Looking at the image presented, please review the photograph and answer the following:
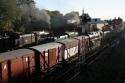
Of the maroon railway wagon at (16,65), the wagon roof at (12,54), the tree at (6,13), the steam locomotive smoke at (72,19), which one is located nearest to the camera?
the maroon railway wagon at (16,65)

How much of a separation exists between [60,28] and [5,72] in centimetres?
6816

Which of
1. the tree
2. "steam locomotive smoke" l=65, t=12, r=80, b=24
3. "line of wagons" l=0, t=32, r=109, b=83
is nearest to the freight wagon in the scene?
"line of wagons" l=0, t=32, r=109, b=83

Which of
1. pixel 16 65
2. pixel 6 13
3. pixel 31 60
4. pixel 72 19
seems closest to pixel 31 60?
pixel 31 60

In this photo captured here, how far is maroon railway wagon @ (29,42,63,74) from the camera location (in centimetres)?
1988

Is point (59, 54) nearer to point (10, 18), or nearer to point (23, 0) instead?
point (10, 18)

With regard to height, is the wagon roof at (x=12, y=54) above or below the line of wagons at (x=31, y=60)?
above

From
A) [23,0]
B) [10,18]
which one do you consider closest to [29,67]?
[10,18]

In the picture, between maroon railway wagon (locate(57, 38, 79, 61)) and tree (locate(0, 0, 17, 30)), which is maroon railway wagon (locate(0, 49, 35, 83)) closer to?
maroon railway wagon (locate(57, 38, 79, 61))

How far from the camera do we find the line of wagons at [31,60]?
16.0m

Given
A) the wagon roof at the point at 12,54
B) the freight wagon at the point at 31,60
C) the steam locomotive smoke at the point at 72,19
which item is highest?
the steam locomotive smoke at the point at 72,19

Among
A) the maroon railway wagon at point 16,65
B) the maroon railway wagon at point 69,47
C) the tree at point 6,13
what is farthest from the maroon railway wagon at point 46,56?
the tree at point 6,13

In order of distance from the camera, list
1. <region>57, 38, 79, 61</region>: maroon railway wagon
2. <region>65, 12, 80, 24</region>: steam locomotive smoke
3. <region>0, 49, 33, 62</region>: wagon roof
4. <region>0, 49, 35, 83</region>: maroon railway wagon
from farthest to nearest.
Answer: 1. <region>65, 12, 80, 24</region>: steam locomotive smoke
2. <region>57, 38, 79, 61</region>: maroon railway wagon
3. <region>0, 49, 33, 62</region>: wagon roof
4. <region>0, 49, 35, 83</region>: maroon railway wagon

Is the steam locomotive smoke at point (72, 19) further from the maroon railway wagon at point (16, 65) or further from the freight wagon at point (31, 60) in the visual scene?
the maroon railway wagon at point (16, 65)

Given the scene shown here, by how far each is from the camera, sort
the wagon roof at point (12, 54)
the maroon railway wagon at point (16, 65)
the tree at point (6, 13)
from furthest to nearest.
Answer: the tree at point (6, 13) < the wagon roof at point (12, 54) < the maroon railway wagon at point (16, 65)
